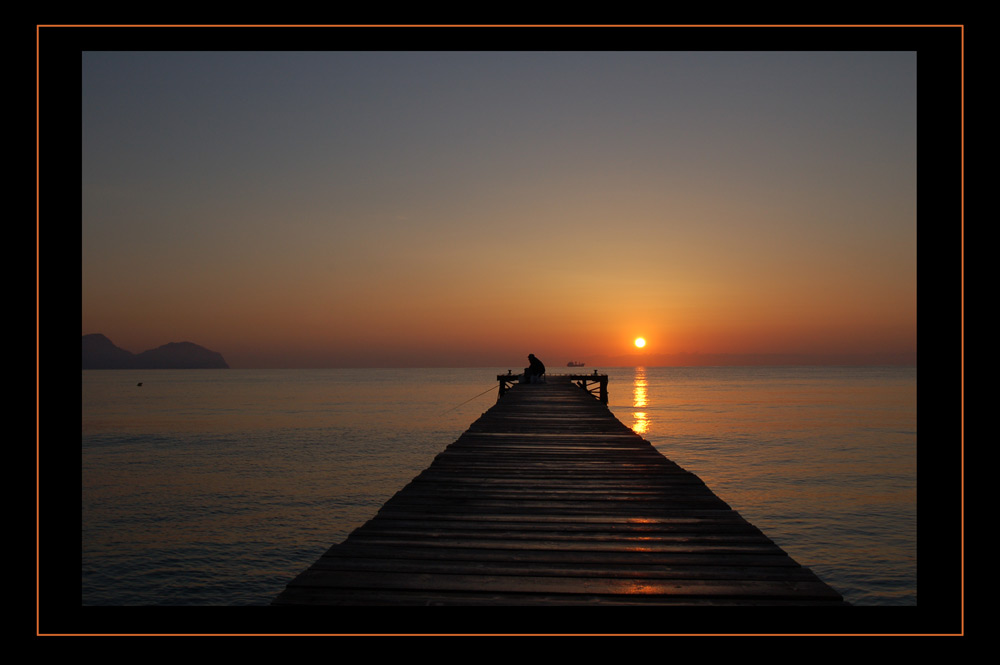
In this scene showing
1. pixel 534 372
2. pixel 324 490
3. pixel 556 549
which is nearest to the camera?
pixel 556 549

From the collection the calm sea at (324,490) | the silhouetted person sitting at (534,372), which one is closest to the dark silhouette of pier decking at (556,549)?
the calm sea at (324,490)

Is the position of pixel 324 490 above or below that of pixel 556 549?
below

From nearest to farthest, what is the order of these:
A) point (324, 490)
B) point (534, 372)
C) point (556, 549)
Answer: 1. point (556, 549)
2. point (324, 490)
3. point (534, 372)

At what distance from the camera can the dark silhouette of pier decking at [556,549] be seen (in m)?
3.79

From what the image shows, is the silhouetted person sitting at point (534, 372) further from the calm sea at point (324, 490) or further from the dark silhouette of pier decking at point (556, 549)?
the dark silhouette of pier decking at point (556, 549)

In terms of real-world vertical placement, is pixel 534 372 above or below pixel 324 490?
above

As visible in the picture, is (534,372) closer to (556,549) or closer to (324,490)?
(324,490)

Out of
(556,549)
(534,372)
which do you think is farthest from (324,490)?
(556,549)

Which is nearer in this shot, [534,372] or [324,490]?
[324,490]

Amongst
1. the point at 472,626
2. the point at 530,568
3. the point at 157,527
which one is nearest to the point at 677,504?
the point at 530,568

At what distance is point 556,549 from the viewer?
4.68m

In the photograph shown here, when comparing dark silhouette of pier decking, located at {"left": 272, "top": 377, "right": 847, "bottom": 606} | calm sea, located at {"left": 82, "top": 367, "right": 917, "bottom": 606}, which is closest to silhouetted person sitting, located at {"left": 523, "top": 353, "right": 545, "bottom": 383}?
calm sea, located at {"left": 82, "top": 367, "right": 917, "bottom": 606}

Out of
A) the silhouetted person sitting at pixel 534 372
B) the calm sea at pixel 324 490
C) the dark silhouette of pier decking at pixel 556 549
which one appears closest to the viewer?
the dark silhouette of pier decking at pixel 556 549
